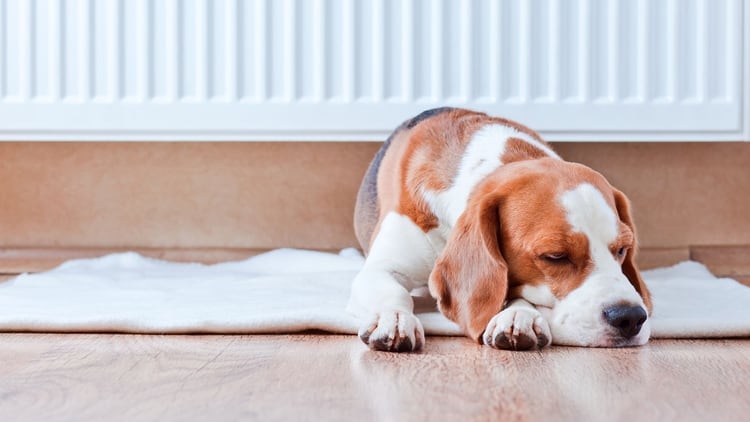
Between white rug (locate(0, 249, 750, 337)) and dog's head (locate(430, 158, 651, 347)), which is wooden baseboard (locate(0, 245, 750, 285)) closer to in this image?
white rug (locate(0, 249, 750, 337))

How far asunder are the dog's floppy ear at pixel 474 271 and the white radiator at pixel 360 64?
2.13 ft

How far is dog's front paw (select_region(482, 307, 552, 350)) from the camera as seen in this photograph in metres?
1.19

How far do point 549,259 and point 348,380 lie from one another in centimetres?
36

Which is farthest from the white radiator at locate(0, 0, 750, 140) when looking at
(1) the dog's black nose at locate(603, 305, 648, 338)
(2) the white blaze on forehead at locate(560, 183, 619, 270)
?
(1) the dog's black nose at locate(603, 305, 648, 338)

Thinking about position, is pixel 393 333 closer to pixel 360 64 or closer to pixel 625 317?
pixel 625 317

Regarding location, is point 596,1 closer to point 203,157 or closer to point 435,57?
point 435,57

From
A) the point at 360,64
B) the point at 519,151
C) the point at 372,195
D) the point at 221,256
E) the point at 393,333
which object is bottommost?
the point at 221,256

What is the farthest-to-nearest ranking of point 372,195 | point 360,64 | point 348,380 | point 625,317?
point 360,64, point 372,195, point 625,317, point 348,380

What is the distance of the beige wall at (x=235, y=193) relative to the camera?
2.18 meters

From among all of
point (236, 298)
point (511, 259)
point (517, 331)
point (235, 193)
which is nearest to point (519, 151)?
point (511, 259)

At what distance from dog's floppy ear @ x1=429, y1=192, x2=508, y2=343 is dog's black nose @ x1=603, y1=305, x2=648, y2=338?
0.14 m

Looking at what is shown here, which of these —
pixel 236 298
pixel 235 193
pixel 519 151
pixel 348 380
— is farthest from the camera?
pixel 235 193

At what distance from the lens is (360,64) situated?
1.90 m

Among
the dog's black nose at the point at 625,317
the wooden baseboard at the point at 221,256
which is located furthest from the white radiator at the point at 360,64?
the dog's black nose at the point at 625,317
